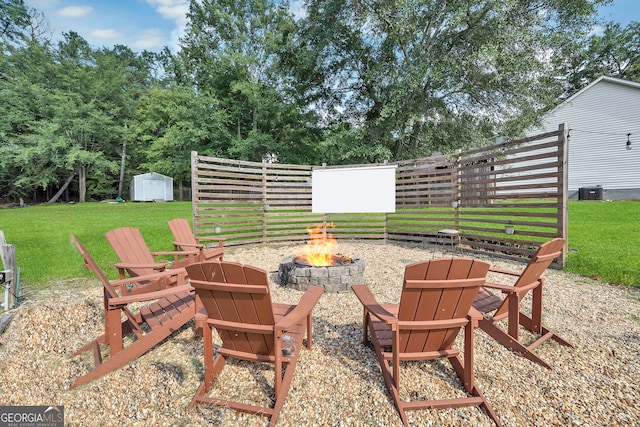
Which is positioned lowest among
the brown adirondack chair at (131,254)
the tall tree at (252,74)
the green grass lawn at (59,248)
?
the green grass lawn at (59,248)

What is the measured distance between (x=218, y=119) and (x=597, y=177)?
21442 millimetres

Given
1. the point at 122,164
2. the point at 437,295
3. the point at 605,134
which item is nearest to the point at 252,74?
the point at 122,164

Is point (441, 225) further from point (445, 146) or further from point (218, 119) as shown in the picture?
point (218, 119)

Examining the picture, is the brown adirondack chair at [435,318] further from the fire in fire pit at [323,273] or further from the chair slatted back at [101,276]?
the fire in fire pit at [323,273]

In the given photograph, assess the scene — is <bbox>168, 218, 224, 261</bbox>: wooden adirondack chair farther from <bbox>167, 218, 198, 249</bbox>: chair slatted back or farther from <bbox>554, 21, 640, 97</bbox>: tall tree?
<bbox>554, 21, 640, 97</bbox>: tall tree

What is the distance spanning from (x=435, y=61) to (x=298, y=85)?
698 centimetres

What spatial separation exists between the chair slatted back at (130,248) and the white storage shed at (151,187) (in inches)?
929

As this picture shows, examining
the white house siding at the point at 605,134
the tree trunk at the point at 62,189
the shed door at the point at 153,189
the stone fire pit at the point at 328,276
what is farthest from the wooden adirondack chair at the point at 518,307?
the tree trunk at the point at 62,189

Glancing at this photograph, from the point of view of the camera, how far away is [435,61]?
36.4 ft

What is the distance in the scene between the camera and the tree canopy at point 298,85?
11055 mm

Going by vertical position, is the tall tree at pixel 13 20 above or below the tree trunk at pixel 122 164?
above

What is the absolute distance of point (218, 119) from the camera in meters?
20.0

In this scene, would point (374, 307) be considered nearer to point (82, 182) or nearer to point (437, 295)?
point (437, 295)

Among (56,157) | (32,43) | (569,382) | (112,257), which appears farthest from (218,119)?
(569,382)
